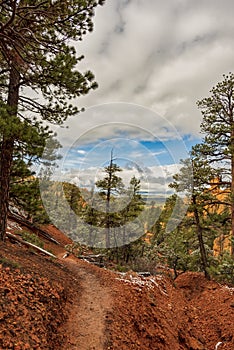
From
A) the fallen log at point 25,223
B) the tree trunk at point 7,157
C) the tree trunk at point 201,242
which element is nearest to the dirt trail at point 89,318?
the tree trunk at point 7,157

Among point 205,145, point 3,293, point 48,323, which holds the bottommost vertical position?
point 48,323

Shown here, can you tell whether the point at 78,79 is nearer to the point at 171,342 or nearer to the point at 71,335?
the point at 71,335

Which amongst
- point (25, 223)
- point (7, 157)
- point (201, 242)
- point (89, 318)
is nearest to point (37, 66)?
point (7, 157)

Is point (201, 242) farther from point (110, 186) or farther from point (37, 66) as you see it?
point (37, 66)

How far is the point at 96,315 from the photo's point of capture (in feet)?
20.3

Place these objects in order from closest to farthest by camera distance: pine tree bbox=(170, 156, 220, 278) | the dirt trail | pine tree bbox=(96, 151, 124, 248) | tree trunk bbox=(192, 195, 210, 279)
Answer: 1. the dirt trail
2. pine tree bbox=(170, 156, 220, 278)
3. tree trunk bbox=(192, 195, 210, 279)
4. pine tree bbox=(96, 151, 124, 248)

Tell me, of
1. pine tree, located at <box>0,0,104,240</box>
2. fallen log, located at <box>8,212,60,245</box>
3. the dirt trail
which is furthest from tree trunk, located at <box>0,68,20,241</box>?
fallen log, located at <box>8,212,60,245</box>

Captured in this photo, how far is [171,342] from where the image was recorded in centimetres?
654

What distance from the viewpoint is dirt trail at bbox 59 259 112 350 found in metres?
4.98

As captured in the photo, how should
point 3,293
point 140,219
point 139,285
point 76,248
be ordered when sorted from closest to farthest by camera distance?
point 3,293 < point 139,285 < point 76,248 < point 140,219

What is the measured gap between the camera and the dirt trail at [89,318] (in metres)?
4.98

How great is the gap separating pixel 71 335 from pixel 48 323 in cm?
63

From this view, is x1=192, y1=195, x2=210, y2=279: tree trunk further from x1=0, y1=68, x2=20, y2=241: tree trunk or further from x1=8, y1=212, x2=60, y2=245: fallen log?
x1=8, y1=212, x2=60, y2=245: fallen log

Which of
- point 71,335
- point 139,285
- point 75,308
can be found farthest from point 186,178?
point 71,335
